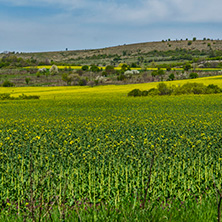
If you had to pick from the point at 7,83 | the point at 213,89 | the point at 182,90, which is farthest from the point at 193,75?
the point at 7,83

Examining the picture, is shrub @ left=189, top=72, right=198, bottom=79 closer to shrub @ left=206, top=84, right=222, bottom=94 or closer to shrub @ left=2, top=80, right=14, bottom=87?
shrub @ left=206, top=84, right=222, bottom=94

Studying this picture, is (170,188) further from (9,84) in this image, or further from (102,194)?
(9,84)

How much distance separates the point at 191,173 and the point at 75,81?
82231 millimetres

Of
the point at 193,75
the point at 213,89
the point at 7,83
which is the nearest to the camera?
the point at 213,89

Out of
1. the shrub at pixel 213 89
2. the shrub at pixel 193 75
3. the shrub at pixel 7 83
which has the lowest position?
the shrub at pixel 213 89

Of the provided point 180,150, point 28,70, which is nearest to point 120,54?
point 28,70

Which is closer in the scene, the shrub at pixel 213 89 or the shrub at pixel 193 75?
the shrub at pixel 213 89

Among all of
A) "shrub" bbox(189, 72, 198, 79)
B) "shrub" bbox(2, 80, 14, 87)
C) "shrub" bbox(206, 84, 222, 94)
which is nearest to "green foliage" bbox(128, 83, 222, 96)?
"shrub" bbox(206, 84, 222, 94)

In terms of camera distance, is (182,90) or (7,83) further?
(7,83)

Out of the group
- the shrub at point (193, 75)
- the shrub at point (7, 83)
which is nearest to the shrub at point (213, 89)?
the shrub at point (193, 75)

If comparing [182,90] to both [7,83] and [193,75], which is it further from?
[7,83]

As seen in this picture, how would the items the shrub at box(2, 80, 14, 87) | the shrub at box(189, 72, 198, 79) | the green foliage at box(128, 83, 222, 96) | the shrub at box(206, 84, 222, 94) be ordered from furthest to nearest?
the shrub at box(2, 80, 14, 87)
the shrub at box(189, 72, 198, 79)
the green foliage at box(128, 83, 222, 96)
the shrub at box(206, 84, 222, 94)

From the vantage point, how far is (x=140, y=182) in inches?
401

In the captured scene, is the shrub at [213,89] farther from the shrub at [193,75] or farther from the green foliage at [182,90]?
the shrub at [193,75]
